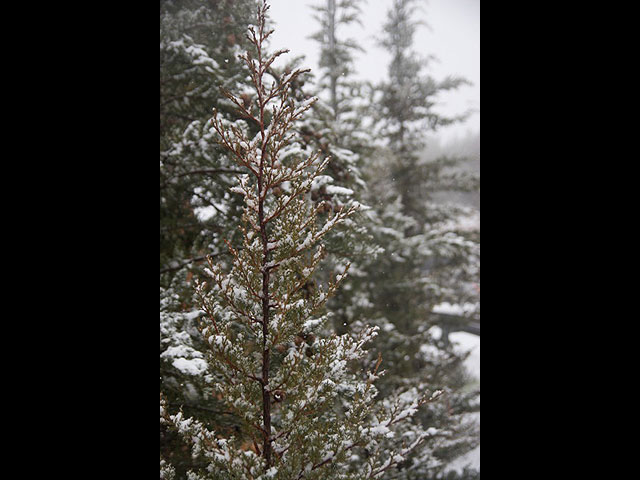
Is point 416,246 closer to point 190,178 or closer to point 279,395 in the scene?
point 190,178

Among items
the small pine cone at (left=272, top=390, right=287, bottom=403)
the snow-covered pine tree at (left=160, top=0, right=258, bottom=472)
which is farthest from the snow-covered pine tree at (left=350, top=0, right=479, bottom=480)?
the small pine cone at (left=272, top=390, right=287, bottom=403)

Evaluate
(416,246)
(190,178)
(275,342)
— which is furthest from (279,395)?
(416,246)

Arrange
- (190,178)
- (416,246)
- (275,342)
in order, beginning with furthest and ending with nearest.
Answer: (416,246) < (190,178) < (275,342)

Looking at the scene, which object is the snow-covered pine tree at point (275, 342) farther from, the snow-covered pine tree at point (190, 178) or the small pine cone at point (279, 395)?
the snow-covered pine tree at point (190, 178)

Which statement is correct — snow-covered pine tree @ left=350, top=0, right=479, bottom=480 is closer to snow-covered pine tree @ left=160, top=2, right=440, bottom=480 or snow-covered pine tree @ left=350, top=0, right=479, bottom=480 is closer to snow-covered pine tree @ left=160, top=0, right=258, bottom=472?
snow-covered pine tree @ left=160, top=0, right=258, bottom=472

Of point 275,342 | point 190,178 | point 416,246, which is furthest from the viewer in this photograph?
point 416,246

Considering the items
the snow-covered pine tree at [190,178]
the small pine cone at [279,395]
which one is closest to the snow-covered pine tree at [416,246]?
the snow-covered pine tree at [190,178]

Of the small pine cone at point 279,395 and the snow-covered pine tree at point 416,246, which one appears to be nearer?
the small pine cone at point 279,395

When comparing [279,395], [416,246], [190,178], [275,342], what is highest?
[190,178]
